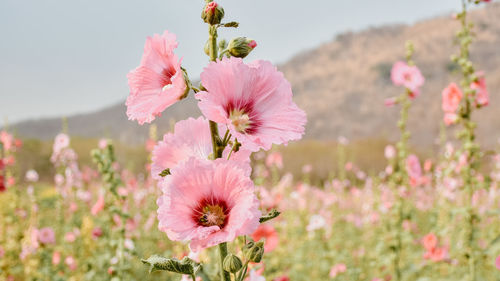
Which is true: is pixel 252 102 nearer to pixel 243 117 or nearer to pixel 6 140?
pixel 243 117

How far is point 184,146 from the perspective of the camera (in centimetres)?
108

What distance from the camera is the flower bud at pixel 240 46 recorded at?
3.43 ft

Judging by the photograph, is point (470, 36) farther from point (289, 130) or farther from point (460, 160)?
point (289, 130)

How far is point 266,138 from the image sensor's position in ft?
3.20

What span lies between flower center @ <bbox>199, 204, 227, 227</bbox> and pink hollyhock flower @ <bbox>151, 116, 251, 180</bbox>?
0.46ft

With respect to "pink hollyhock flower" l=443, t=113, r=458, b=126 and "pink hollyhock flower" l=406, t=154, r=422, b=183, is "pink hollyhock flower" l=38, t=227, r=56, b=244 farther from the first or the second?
"pink hollyhock flower" l=443, t=113, r=458, b=126

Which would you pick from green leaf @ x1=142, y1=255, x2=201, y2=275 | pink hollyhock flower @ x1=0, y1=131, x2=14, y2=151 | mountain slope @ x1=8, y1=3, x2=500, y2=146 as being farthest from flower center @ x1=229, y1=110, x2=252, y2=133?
mountain slope @ x1=8, y1=3, x2=500, y2=146

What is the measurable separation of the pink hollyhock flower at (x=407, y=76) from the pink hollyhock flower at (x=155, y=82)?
8.70ft

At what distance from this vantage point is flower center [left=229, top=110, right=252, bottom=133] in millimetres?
1005

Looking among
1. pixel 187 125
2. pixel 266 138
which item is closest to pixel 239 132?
pixel 266 138

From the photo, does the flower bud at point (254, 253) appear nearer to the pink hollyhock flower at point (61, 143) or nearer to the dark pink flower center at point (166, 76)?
the dark pink flower center at point (166, 76)

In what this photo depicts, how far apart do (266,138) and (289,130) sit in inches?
2.6

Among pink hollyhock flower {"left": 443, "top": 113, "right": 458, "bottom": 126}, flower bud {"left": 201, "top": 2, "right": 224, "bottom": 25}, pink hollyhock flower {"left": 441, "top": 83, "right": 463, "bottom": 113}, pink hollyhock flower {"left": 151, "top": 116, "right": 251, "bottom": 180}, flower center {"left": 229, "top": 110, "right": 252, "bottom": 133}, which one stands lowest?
pink hollyhock flower {"left": 443, "top": 113, "right": 458, "bottom": 126}

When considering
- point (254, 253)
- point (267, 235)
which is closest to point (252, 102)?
point (254, 253)
